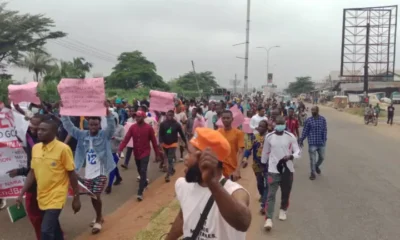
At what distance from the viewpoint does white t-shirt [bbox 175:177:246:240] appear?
8.02 feet

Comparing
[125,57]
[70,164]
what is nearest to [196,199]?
[70,164]

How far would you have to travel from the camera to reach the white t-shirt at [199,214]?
2.45 m

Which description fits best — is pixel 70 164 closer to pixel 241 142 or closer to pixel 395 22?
pixel 241 142

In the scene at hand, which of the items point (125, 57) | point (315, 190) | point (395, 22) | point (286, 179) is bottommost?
point (315, 190)

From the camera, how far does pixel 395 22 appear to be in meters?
56.9

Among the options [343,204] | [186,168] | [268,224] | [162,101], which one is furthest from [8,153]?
[343,204]

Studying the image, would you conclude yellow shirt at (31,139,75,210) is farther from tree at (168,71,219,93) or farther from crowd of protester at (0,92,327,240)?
tree at (168,71,219,93)

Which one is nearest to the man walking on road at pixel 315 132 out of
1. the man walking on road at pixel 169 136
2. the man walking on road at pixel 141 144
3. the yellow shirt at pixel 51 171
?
the man walking on road at pixel 169 136

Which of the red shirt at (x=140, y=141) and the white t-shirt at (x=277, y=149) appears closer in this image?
the white t-shirt at (x=277, y=149)

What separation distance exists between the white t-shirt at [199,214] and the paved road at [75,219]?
3929 millimetres

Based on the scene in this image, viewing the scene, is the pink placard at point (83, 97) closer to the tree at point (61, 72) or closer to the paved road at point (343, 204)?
A: the paved road at point (343, 204)

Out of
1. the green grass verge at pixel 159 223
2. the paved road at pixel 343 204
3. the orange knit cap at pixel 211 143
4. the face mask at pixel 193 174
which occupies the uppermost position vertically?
the orange knit cap at pixel 211 143

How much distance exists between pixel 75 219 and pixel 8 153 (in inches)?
56.5

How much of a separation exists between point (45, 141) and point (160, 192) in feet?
14.2
